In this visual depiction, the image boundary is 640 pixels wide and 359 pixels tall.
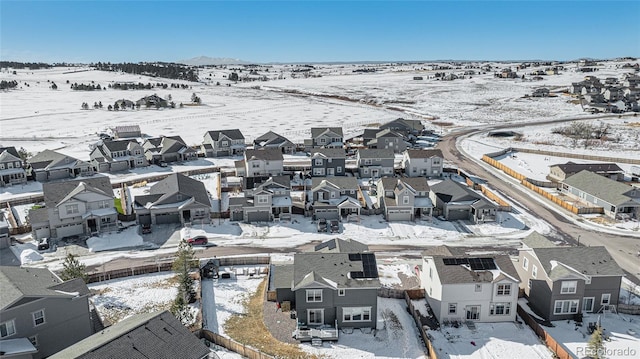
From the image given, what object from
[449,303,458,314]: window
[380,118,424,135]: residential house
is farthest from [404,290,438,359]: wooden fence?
[380,118,424,135]: residential house

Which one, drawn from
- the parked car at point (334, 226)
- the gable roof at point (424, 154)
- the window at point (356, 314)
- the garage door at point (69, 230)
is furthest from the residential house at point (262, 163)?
the window at point (356, 314)

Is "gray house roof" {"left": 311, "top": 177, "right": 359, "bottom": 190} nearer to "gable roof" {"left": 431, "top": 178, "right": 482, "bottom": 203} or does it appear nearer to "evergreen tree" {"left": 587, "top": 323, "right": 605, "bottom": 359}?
"gable roof" {"left": 431, "top": 178, "right": 482, "bottom": 203}

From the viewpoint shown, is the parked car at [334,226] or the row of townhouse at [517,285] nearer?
the row of townhouse at [517,285]

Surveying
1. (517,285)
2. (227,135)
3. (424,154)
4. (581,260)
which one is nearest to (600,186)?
(424,154)

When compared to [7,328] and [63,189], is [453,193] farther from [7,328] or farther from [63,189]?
[7,328]

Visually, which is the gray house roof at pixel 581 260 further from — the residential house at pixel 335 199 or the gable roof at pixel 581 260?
the residential house at pixel 335 199
